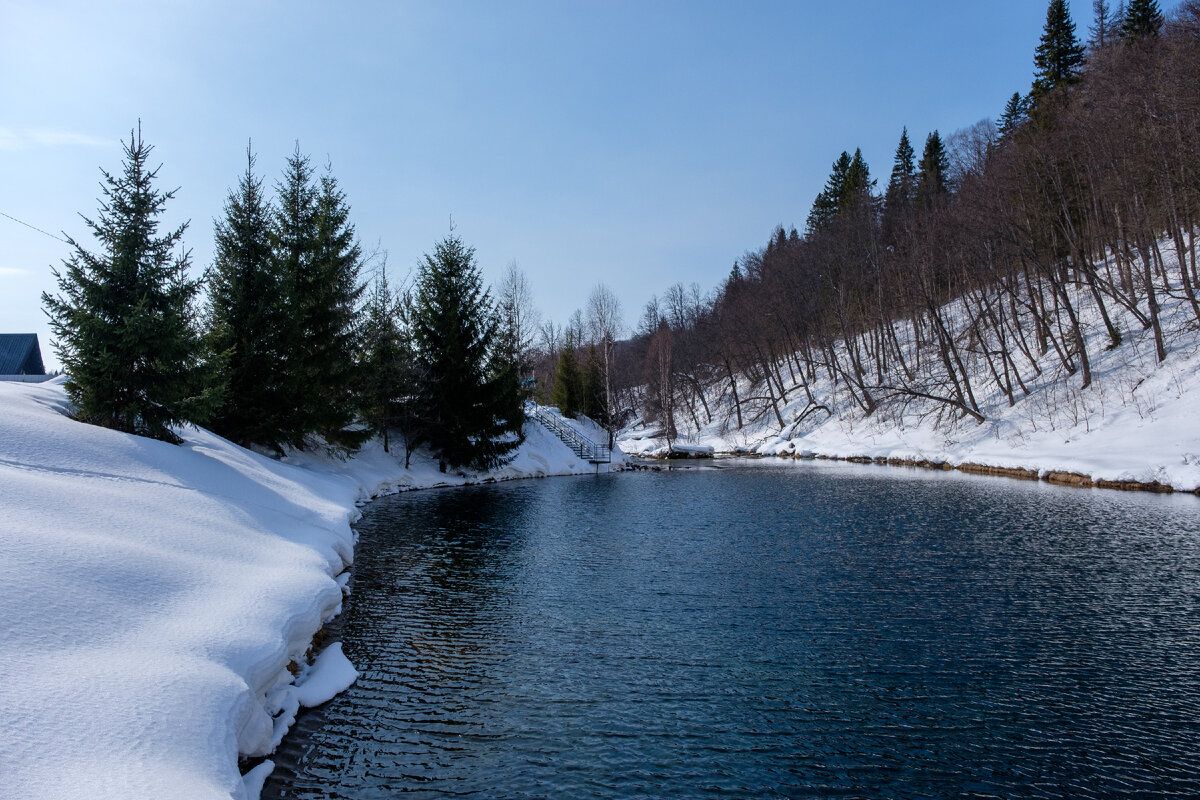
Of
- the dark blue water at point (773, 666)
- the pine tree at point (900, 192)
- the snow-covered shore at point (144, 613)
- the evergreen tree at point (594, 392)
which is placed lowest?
the dark blue water at point (773, 666)

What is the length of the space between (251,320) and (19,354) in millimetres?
28738

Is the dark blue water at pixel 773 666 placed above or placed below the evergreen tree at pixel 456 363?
below

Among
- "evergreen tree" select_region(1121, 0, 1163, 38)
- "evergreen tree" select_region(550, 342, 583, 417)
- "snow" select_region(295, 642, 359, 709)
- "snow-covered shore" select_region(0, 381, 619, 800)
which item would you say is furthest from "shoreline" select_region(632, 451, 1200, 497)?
"evergreen tree" select_region(1121, 0, 1163, 38)

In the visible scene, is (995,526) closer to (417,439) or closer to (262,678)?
(262,678)

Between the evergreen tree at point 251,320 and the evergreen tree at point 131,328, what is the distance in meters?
6.79

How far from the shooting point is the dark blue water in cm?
655

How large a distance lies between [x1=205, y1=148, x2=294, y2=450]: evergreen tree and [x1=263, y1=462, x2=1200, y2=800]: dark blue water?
8490mm

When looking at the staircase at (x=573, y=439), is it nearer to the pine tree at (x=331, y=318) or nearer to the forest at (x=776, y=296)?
the forest at (x=776, y=296)

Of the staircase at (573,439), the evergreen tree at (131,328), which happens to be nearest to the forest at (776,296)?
the evergreen tree at (131,328)

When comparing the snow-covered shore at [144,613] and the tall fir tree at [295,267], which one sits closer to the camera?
the snow-covered shore at [144,613]

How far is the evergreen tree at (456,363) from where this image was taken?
109 ft

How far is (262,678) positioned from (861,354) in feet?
200

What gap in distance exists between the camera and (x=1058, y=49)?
50.1 meters

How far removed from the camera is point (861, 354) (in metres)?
60.8
